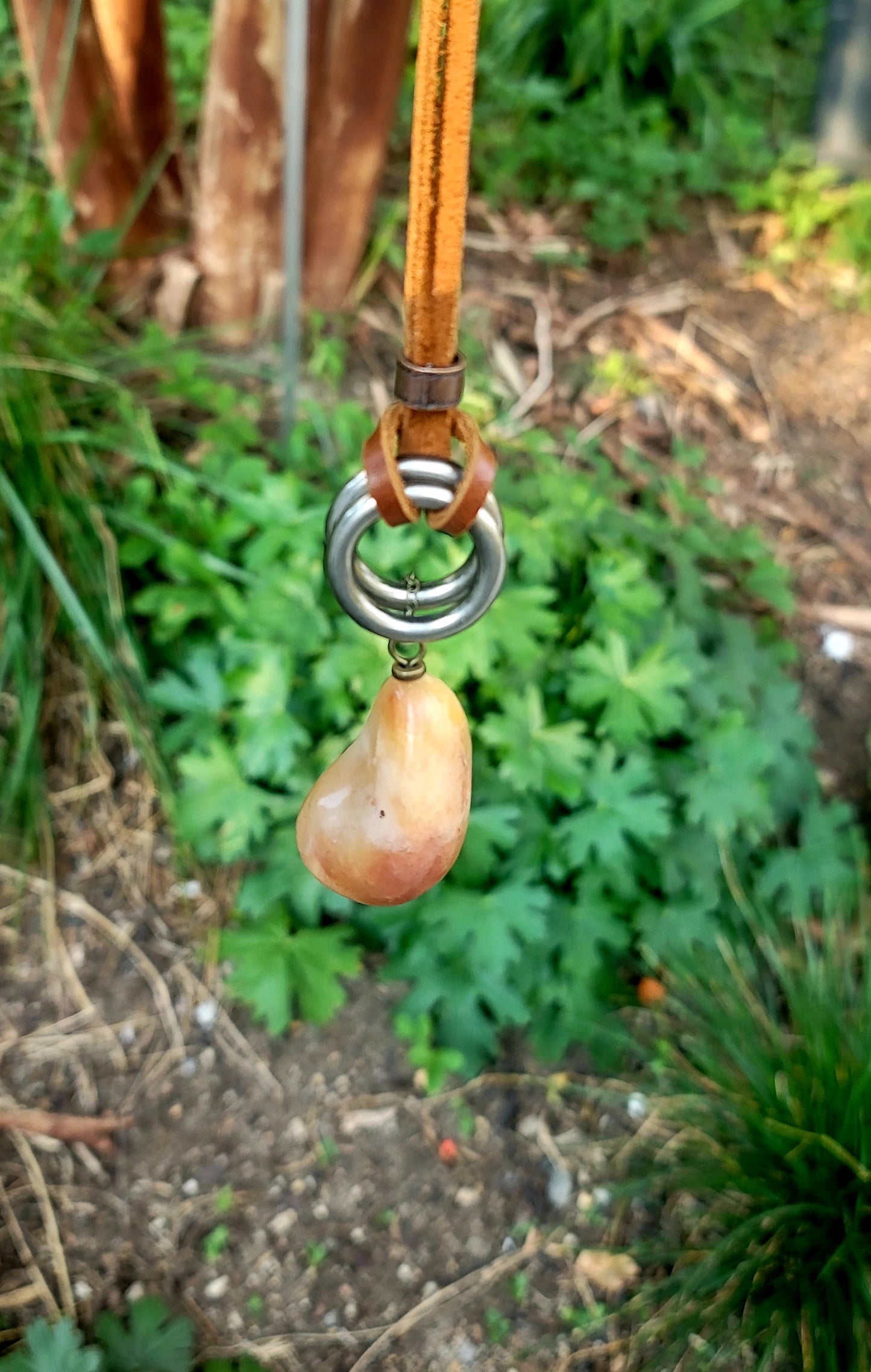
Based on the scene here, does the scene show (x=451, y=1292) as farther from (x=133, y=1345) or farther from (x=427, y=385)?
(x=427, y=385)

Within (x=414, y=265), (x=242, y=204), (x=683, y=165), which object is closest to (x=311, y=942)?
(x=414, y=265)

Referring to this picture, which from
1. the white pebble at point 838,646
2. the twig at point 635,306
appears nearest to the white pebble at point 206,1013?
the white pebble at point 838,646

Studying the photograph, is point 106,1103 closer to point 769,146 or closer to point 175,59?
point 175,59

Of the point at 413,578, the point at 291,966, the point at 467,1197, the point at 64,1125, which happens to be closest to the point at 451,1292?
the point at 467,1197

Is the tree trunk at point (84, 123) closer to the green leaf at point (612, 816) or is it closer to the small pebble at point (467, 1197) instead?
the green leaf at point (612, 816)

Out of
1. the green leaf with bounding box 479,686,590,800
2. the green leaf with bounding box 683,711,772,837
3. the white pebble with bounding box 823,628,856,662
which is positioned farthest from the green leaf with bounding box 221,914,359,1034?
the white pebble with bounding box 823,628,856,662

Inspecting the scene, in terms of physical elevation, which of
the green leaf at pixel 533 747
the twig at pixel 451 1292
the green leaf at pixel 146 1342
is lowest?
the twig at pixel 451 1292
